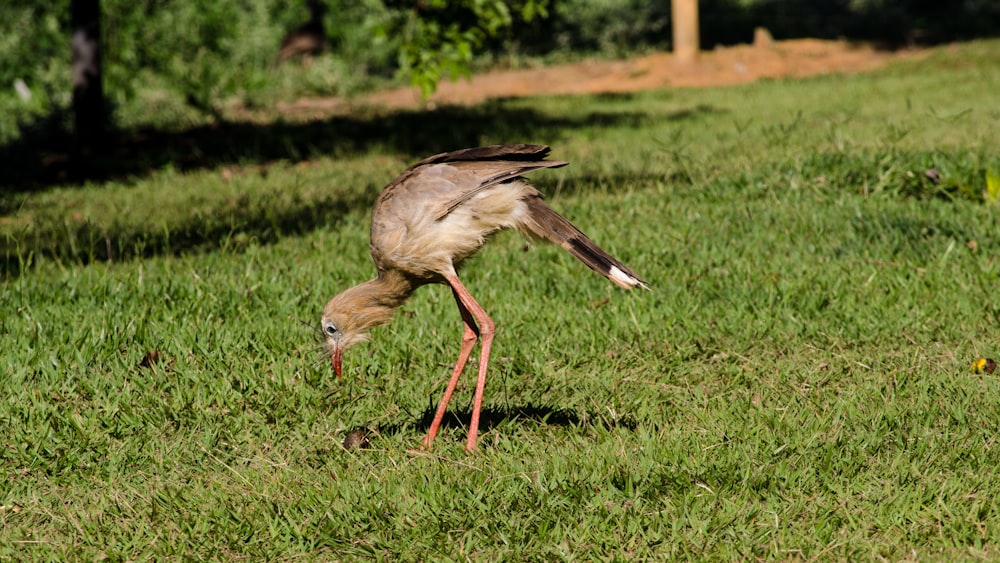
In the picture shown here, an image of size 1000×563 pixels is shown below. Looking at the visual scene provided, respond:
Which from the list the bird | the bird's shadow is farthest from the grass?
the bird

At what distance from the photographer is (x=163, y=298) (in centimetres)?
526

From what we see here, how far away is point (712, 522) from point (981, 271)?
9.59 ft

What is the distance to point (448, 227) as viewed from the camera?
162 inches

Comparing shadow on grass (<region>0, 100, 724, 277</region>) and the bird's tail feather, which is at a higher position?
the bird's tail feather

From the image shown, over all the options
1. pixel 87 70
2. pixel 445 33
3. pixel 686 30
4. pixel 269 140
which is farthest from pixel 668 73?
pixel 87 70

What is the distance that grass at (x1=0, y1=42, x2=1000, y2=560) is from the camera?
10.9 feet

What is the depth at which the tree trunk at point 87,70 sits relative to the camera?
426 inches

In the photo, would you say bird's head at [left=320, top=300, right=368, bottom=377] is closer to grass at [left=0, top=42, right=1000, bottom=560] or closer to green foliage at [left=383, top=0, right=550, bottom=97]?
grass at [left=0, top=42, right=1000, bottom=560]

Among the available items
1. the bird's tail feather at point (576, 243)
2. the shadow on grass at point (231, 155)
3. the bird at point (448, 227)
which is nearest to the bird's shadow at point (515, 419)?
the bird at point (448, 227)

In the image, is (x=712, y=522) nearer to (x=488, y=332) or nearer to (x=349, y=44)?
(x=488, y=332)

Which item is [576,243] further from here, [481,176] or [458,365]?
[458,365]

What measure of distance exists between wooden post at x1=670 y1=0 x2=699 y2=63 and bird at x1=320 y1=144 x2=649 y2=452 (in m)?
13.8

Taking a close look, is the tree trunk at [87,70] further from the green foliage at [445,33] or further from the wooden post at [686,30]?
the wooden post at [686,30]

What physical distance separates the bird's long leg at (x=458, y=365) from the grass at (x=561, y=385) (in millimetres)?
85
